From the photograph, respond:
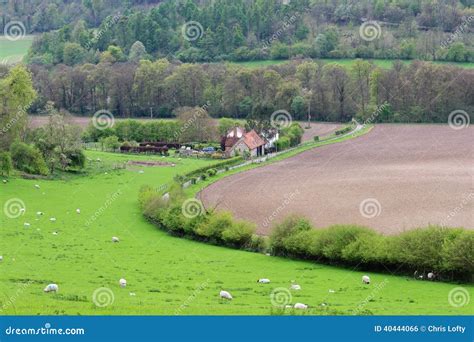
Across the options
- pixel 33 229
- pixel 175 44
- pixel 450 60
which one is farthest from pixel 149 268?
pixel 175 44

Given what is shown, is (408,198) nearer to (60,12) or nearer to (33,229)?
(33,229)

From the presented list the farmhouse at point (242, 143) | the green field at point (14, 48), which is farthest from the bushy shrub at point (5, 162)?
the green field at point (14, 48)

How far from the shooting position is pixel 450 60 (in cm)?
13175

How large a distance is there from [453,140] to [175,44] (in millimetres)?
81140
